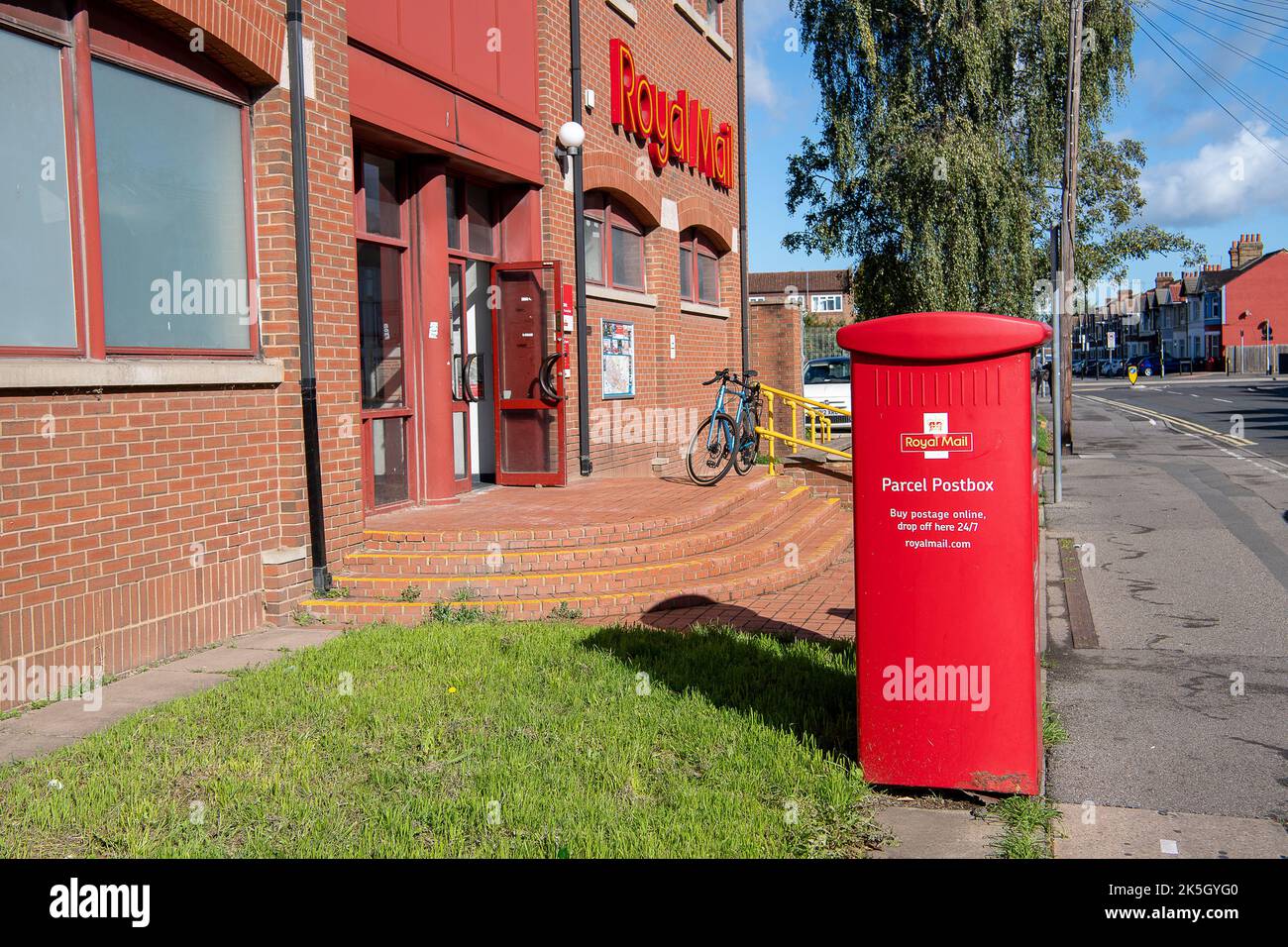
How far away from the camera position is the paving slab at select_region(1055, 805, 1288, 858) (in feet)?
13.6

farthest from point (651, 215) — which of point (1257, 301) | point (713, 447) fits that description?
point (1257, 301)

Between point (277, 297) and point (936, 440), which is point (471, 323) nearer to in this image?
point (277, 297)

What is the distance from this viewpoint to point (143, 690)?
20.1ft

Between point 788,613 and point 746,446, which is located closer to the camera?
point 788,613

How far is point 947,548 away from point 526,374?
7656 mm

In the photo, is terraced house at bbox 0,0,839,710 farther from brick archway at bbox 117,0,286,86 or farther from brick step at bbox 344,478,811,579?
brick step at bbox 344,478,811,579

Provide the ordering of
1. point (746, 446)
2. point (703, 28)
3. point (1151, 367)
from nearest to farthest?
point (746, 446)
point (703, 28)
point (1151, 367)

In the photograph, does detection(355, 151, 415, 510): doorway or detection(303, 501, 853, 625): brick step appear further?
→ detection(355, 151, 415, 510): doorway

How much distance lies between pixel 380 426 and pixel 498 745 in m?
5.16

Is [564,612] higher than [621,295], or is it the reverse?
[621,295]

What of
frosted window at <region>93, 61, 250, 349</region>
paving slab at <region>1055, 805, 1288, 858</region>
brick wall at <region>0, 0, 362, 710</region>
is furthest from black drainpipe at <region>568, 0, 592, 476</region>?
paving slab at <region>1055, 805, 1288, 858</region>

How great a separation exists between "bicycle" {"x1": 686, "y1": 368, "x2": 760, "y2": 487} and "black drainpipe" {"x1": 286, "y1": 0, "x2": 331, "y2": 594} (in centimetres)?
504

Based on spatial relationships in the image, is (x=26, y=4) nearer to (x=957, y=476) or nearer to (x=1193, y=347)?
(x=957, y=476)

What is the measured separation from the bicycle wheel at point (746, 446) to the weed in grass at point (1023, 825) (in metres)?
8.67
